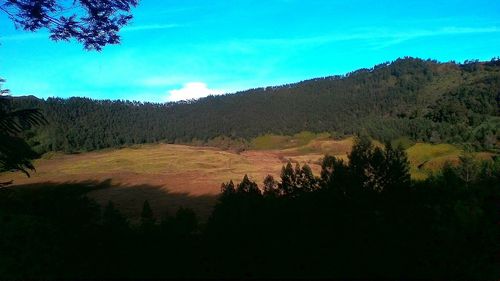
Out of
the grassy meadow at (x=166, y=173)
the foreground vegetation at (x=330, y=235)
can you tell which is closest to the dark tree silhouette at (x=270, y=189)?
the foreground vegetation at (x=330, y=235)

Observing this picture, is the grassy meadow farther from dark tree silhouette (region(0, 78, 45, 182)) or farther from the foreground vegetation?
dark tree silhouette (region(0, 78, 45, 182))

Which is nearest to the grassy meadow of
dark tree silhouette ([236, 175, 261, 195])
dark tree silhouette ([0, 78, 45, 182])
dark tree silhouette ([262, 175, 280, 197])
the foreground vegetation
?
dark tree silhouette ([262, 175, 280, 197])

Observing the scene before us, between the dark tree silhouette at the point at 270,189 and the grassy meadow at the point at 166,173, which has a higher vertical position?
the dark tree silhouette at the point at 270,189

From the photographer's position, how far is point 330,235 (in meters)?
25.9

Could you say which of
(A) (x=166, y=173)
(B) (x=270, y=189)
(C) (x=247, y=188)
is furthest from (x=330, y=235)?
(A) (x=166, y=173)

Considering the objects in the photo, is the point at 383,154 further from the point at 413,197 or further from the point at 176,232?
the point at 176,232

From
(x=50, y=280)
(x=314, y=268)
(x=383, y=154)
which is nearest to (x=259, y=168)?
(x=383, y=154)

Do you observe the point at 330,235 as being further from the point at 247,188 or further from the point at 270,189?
the point at 270,189

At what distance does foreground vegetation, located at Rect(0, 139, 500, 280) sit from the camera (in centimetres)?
1809

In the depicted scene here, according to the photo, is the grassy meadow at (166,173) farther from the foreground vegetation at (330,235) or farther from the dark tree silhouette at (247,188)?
the foreground vegetation at (330,235)

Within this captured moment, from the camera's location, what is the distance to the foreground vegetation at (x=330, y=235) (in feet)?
59.4

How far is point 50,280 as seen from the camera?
373 inches

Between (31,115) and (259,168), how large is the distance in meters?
157

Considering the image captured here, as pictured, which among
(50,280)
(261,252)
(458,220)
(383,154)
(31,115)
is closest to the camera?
(31,115)
